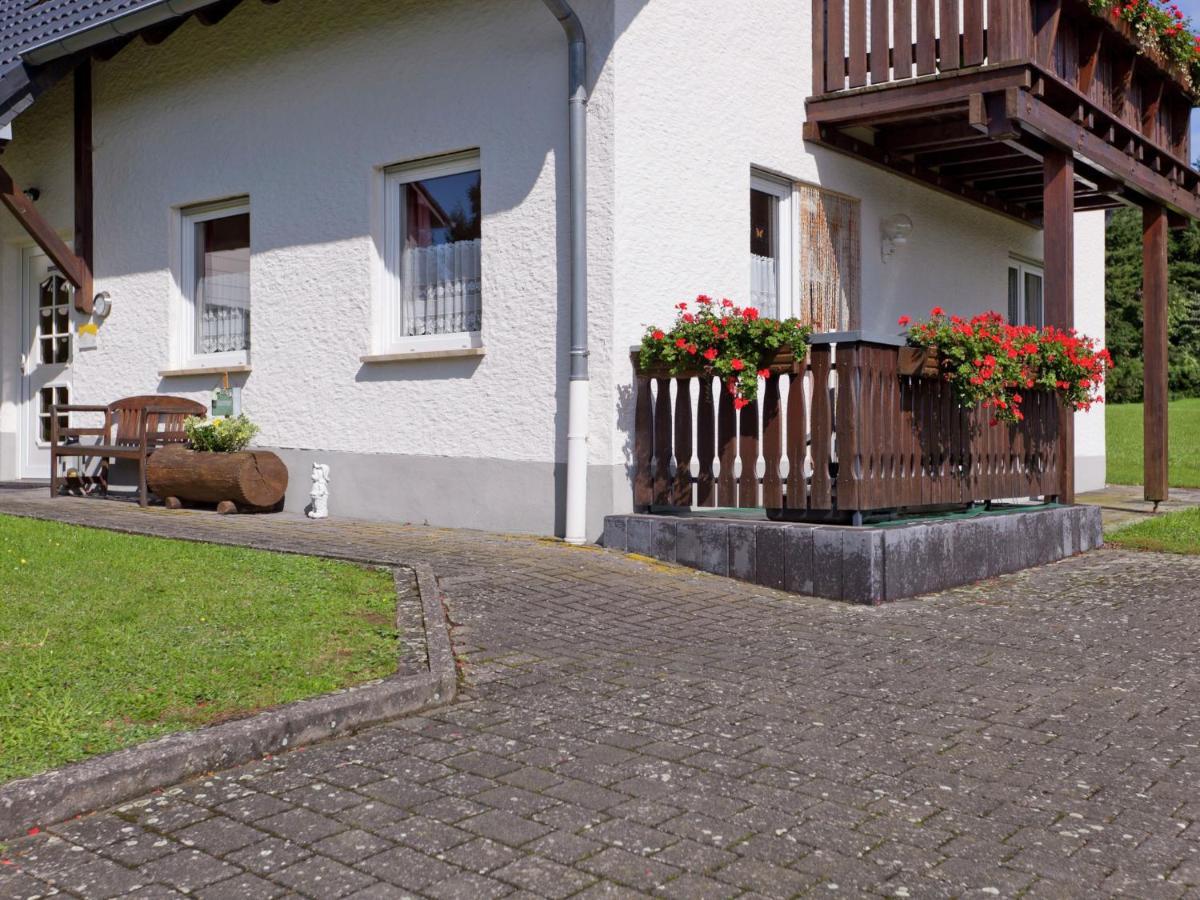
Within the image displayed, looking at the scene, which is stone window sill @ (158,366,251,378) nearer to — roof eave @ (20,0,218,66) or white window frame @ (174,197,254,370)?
white window frame @ (174,197,254,370)

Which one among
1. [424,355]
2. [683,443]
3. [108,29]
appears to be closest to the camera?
[683,443]

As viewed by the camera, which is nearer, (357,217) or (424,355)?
(424,355)

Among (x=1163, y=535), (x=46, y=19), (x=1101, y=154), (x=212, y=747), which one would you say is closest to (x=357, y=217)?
(x=46, y=19)

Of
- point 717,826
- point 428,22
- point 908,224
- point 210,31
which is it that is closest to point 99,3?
point 210,31

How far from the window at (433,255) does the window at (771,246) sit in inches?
85.3

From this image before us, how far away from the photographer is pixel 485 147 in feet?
27.5

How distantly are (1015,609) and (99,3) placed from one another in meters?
8.48

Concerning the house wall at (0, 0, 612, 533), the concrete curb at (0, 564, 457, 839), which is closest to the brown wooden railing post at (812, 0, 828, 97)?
the house wall at (0, 0, 612, 533)

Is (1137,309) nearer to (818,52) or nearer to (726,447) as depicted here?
(818,52)

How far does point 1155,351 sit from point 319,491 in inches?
309

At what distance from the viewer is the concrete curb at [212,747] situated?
3.00m

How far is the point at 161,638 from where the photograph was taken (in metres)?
4.60

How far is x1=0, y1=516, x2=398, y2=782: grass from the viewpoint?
3.60 metres

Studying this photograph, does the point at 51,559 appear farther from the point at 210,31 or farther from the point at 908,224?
the point at 908,224
